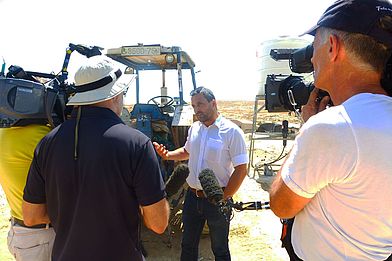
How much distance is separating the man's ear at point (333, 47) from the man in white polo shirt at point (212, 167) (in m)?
1.86

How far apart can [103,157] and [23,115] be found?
66 cm

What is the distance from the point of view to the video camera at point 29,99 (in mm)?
1910

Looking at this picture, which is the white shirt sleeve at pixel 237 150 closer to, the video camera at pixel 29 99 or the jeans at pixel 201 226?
the jeans at pixel 201 226

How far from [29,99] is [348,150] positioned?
1.64 m

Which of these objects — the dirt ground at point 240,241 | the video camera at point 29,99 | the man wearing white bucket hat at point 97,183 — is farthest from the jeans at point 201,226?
the video camera at point 29,99

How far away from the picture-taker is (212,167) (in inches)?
120

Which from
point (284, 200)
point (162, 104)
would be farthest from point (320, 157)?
point (162, 104)

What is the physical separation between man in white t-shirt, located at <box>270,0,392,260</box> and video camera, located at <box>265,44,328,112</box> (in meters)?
0.47

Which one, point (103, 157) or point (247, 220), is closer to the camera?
point (103, 157)

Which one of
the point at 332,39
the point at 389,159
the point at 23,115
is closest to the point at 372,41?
the point at 332,39

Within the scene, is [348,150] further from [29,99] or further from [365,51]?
[29,99]

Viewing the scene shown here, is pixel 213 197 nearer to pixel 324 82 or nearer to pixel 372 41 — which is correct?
pixel 324 82

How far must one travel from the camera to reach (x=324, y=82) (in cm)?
124

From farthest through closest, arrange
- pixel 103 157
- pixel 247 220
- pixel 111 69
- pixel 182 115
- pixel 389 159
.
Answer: pixel 247 220
pixel 182 115
pixel 111 69
pixel 103 157
pixel 389 159
